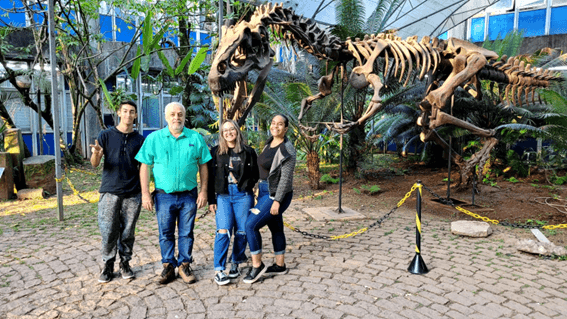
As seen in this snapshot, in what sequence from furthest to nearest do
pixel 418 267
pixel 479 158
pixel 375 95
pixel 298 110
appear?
1. pixel 298 110
2. pixel 479 158
3. pixel 375 95
4. pixel 418 267

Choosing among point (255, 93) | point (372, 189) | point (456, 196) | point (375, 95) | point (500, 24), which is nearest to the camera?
point (255, 93)

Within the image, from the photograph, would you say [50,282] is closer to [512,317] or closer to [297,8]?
[512,317]

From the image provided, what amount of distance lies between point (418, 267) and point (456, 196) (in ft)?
14.5

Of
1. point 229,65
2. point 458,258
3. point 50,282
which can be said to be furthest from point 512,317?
point 50,282

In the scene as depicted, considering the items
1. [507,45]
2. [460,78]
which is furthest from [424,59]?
[507,45]

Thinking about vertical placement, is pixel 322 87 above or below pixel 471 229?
above

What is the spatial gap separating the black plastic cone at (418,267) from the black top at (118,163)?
304 cm

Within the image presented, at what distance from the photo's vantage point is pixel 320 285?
3.90 meters

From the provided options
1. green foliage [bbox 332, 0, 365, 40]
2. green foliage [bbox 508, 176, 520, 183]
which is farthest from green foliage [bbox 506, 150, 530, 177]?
green foliage [bbox 332, 0, 365, 40]

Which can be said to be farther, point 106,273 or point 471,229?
point 471,229

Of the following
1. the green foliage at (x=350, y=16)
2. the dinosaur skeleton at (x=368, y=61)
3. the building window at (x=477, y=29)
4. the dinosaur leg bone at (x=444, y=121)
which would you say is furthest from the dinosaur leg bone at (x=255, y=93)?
the building window at (x=477, y=29)

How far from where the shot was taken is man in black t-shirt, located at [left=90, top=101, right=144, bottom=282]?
3844 millimetres

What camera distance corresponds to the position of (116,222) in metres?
3.89

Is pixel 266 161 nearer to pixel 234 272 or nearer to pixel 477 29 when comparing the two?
pixel 234 272
